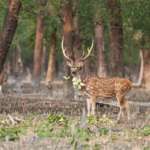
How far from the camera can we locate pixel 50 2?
29922mm

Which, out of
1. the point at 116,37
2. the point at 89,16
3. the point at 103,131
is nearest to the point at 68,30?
the point at 116,37

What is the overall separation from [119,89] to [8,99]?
6.80 metres

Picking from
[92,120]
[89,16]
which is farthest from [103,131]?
[89,16]

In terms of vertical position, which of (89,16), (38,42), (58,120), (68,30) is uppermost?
(89,16)

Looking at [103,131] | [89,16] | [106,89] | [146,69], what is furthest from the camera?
[146,69]

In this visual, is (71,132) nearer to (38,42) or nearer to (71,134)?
(71,134)

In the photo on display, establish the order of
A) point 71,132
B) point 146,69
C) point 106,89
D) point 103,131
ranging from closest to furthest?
point 71,132, point 103,131, point 106,89, point 146,69

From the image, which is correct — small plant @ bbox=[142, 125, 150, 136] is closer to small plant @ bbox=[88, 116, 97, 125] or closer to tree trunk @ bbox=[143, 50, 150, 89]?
small plant @ bbox=[88, 116, 97, 125]

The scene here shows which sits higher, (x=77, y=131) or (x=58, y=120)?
(x=58, y=120)

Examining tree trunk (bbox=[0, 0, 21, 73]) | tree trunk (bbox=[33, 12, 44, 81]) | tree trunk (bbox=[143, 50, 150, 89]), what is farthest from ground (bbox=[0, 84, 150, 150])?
tree trunk (bbox=[33, 12, 44, 81])

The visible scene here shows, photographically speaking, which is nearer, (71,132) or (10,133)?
(71,132)

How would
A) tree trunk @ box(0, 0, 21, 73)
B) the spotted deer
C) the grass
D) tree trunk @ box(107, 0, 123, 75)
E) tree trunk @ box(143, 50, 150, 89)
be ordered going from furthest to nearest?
tree trunk @ box(143, 50, 150, 89), tree trunk @ box(107, 0, 123, 75), tree trunk @ box(0, 0, 21, 73), the spotted deer, the grass

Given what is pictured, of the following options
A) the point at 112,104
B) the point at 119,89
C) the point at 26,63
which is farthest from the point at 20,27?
the point at 26,63

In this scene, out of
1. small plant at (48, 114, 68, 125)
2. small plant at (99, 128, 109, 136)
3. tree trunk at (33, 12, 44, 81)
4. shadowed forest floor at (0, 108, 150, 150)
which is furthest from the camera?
tree trunk at (33, 12, 44, 81)
